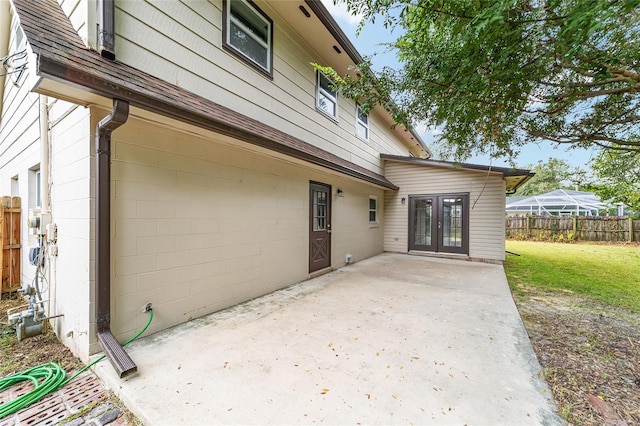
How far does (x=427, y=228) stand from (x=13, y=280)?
34.7ft

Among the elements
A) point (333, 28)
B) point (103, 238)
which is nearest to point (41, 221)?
point (103, 238)

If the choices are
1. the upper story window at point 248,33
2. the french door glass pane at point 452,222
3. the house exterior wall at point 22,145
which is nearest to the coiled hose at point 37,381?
the house exterior wall at point 22,145

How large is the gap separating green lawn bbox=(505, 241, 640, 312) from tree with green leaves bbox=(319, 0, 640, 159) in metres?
2.91

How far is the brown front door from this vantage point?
6.02m

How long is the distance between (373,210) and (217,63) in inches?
272

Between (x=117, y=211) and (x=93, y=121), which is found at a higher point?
(x=93, y=121)

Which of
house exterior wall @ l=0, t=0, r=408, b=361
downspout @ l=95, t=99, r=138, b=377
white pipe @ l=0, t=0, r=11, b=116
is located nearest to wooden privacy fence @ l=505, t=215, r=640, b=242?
house exterior wall @ l=0, t=0, r=408, b=361

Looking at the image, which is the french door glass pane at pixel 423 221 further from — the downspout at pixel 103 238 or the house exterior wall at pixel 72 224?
the house exterior wall at pixel 72 224

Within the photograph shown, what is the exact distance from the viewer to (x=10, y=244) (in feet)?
15.2

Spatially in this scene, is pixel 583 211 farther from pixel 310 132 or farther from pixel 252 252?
pixel 252 252

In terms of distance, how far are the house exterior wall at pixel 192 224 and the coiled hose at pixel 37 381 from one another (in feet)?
0.96

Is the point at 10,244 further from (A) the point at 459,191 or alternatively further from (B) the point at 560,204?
(B) the point at 560,204

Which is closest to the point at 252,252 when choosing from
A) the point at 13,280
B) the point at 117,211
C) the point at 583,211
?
the point at 117,211

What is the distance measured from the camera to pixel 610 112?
400cm
